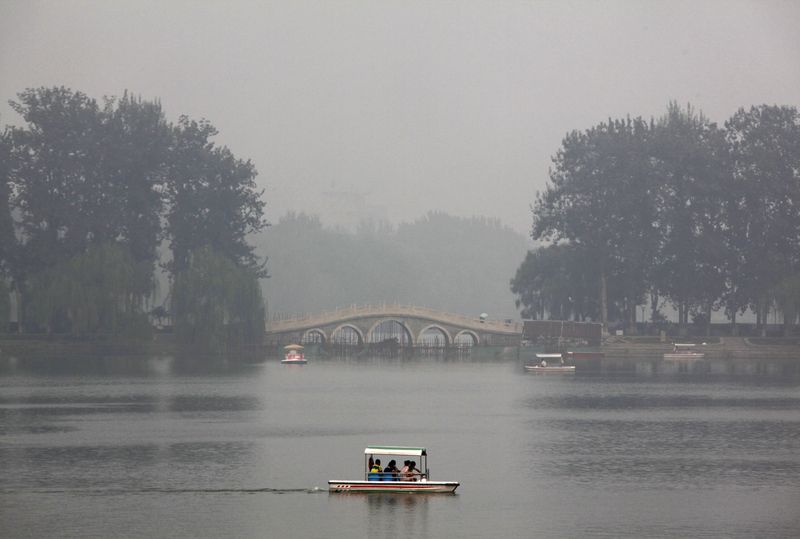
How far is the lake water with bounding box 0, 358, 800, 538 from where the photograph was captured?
1774 inches

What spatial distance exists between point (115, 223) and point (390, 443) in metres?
→ 68.7

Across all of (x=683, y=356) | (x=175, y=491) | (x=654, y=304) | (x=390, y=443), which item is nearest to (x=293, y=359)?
(x=683, y=356)

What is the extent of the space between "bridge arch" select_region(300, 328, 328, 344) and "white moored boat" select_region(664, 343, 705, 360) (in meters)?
37.1

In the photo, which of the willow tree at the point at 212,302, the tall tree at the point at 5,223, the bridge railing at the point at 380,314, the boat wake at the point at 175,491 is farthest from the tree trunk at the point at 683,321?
the boat wake at the point at 175,491

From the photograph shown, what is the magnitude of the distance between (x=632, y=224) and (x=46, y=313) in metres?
58.7

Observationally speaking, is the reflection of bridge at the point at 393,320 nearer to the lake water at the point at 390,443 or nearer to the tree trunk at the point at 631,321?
the tree trunk at the point at 631,321

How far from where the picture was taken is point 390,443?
64500 millimetres

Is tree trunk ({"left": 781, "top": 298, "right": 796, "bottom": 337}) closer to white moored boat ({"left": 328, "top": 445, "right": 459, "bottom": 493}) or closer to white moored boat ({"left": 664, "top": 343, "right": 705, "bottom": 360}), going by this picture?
white moored boat ({"left": 664, "top": 343, "right": 705, "bottom": 360})

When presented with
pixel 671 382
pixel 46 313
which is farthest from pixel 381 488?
pixel 46 313

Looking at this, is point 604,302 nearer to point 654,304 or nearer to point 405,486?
point 654,304

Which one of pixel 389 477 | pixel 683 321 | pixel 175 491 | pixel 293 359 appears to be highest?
pixel 683 321

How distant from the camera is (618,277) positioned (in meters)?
137

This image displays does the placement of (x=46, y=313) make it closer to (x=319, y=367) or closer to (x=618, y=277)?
(x=319, y=367)

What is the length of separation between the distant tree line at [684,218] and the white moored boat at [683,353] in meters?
4.54
